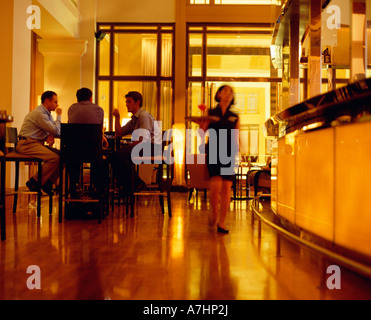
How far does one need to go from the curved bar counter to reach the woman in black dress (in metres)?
0.60

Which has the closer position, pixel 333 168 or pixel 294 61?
pixel 333 168

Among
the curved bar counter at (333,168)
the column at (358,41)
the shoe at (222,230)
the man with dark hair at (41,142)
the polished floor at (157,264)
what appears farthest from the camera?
the man with dark hair at (41,142)

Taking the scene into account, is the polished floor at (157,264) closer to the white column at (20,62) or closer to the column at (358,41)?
the column at (358,41)

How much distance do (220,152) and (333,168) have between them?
1.39m

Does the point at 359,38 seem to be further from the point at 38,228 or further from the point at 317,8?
the point at 38,228

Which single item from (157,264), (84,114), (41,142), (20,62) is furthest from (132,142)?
(20,62)

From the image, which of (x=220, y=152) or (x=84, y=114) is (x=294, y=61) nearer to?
(x=220, y=152)

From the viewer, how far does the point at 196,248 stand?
2.98 meters

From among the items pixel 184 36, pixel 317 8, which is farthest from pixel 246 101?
pixel 317 8

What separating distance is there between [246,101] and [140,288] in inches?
385

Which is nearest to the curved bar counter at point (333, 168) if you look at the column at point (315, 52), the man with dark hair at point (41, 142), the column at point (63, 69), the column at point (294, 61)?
the column at point (315, 52)

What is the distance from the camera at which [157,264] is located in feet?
8.13

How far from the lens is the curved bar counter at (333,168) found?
6.63ft

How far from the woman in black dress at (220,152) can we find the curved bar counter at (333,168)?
60cm
